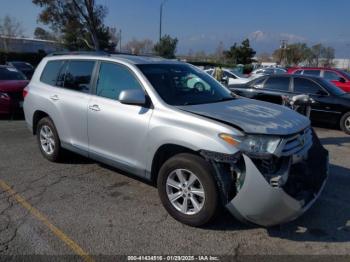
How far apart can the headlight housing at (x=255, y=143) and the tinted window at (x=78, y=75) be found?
7.94 feet

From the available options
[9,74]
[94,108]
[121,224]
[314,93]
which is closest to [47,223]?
[121,224]

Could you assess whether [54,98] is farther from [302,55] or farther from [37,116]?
[302,55]

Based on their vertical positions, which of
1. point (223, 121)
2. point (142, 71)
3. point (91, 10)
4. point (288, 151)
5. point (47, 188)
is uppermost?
point (91, 10)

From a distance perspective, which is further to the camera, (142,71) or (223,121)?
(142,71)

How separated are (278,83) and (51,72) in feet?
21.7

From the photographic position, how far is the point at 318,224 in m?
3.96

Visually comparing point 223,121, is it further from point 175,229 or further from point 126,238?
point 126,238

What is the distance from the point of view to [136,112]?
429cm

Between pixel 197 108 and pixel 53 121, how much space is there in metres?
2.64

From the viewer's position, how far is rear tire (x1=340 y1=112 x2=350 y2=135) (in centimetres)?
914

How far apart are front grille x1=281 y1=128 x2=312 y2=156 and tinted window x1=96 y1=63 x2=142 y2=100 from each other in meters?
1.84

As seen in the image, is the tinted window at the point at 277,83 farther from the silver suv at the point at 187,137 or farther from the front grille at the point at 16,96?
the front grille at the point at 16,96

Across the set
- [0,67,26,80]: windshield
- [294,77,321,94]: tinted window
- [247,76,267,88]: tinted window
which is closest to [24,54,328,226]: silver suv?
[294,77,321,94]: tinted window

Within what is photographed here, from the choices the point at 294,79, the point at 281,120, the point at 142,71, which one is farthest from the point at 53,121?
the point at 294,79
